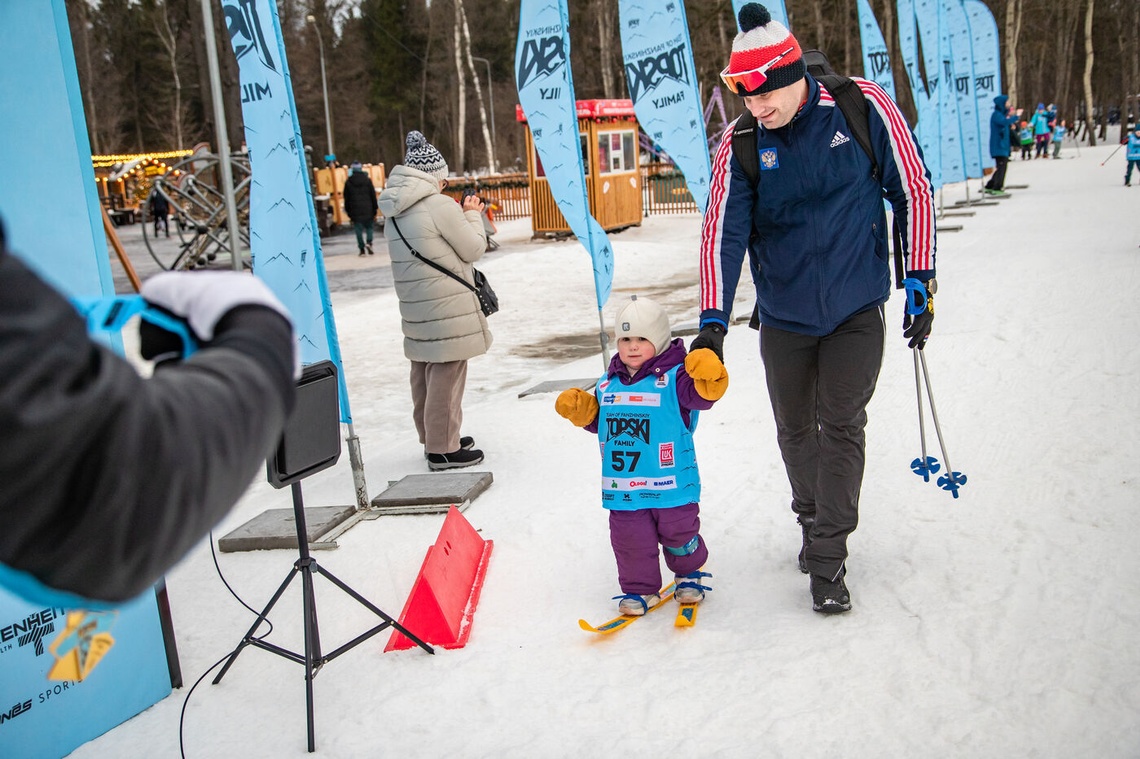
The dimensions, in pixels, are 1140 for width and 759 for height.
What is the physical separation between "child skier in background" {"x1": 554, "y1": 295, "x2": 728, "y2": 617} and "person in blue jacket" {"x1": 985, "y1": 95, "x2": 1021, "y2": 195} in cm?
1906

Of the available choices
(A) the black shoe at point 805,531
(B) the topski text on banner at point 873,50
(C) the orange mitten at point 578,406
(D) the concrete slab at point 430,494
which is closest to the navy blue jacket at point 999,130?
(B) the topski text on banner at point 873,50

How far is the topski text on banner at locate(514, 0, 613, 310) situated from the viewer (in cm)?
650

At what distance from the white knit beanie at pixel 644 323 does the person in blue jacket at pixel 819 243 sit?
0.58 feet

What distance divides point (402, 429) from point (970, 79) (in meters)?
15.9

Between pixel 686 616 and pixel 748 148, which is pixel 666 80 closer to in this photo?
pixel 748 148

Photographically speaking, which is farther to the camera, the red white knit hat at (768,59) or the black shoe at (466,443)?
the black shoe at (466,443)

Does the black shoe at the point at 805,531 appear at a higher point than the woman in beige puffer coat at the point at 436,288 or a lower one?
lower

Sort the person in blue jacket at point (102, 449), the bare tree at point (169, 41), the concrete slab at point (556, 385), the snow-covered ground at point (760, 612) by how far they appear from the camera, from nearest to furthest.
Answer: the person in blue jacket at point (102, 449) < the snow-covered ground at point (760, 612) < the concrete slab at point (556, 385) < the bare tree at point (169, 41)

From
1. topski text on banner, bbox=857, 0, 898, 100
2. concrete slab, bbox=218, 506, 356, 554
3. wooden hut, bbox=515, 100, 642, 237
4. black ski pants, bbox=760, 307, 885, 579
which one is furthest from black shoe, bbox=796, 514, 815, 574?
wooden hut, bbox=515, 100, 642, 237

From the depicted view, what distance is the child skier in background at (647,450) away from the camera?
3.50 metres

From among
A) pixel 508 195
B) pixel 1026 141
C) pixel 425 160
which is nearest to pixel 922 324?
pixel 425 160

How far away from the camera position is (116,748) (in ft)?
10.1

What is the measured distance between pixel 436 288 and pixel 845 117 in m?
3.04

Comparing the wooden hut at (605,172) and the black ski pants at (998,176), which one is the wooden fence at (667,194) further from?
the black ski pants at (998,176)
